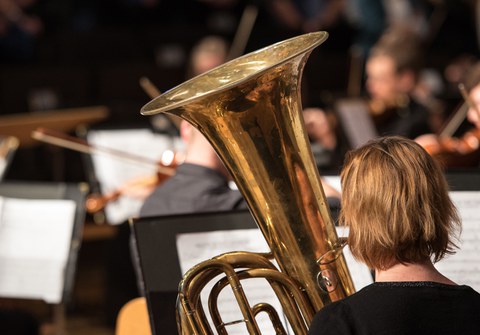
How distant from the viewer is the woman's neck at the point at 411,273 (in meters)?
1.94

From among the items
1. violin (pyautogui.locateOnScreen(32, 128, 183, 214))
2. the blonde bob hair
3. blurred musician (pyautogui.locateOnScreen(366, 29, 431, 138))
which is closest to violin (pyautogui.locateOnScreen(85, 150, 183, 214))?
violin (pyautogui.locateOnScreen(32, 128, 183, 214))

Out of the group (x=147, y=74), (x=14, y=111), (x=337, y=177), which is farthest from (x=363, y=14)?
(x=337, y=177)

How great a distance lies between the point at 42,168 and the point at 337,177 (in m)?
3.57

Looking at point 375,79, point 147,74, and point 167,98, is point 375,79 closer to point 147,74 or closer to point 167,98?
point 147,74

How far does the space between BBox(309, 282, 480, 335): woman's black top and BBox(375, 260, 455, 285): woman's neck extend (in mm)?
28

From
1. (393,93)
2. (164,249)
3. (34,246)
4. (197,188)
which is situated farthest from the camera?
(393,93)

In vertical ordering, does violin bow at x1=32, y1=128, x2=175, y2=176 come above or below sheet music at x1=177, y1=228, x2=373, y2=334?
above

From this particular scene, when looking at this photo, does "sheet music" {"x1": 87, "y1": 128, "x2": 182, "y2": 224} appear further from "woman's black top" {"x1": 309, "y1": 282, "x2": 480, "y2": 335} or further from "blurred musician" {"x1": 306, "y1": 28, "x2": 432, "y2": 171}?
"woman's black top" {"x1": 309, "y1": 282, "x2": 480, "y2": 335}

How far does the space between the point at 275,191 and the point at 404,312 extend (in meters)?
0.47

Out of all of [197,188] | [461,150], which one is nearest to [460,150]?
[461,150]

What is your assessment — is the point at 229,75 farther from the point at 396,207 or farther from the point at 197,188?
the point at 197,188

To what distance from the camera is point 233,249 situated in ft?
8.28

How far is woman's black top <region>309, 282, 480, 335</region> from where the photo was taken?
6.09 ft

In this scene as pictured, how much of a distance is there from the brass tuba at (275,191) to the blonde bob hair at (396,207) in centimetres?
19
